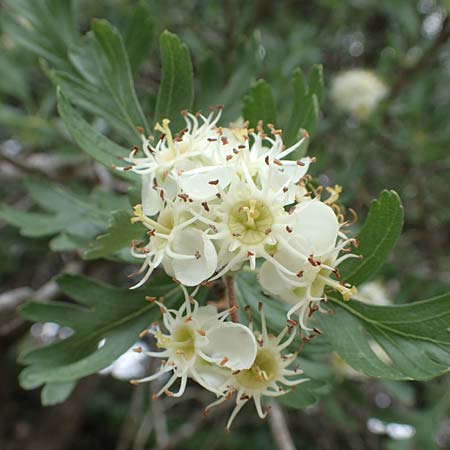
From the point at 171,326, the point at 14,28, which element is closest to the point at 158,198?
the point at 171,326

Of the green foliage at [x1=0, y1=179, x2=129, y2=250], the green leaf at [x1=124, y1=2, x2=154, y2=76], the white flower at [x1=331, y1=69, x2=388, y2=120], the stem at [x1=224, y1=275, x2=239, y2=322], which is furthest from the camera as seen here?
the white flower at [x1=331, y1=69, x2=388, y2=120]

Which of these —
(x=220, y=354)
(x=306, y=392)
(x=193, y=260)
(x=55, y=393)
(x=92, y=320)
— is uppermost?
(x=193, y=260)

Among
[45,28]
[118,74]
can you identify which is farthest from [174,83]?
[45,28]

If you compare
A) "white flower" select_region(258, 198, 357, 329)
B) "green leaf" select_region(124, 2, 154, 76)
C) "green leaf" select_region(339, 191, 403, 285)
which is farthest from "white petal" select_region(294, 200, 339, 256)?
"green leaf" select_region(124, 2, 154, 76)

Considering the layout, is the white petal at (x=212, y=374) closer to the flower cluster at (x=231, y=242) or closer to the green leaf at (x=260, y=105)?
the flower cluster at (x=231, y=242)

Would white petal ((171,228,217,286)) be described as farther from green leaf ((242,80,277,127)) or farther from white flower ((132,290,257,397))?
green leaf ((242,80,277,127))

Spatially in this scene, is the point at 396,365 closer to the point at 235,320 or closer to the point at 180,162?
the point at 235,320

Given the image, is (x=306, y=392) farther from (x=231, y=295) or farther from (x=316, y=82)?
(x=316, y=82)
